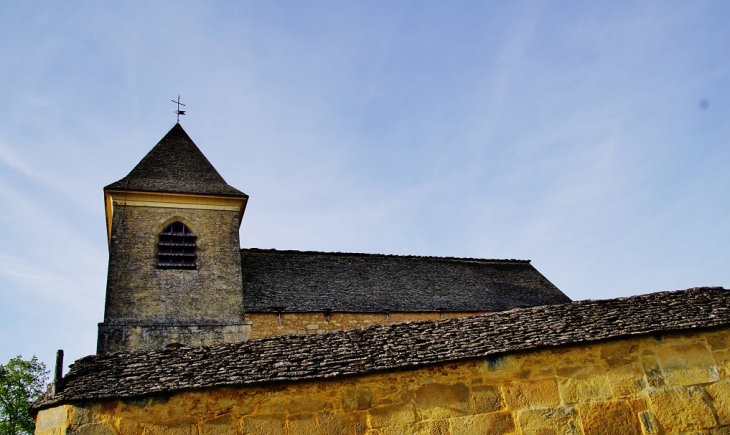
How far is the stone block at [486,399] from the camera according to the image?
16.8 feet

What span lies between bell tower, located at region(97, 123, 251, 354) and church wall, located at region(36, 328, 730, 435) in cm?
879

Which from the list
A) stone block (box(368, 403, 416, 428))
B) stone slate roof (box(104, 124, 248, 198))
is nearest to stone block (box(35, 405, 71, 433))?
stone block (box(368, 403, 416, 428))

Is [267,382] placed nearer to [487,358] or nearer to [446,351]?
[446,351]

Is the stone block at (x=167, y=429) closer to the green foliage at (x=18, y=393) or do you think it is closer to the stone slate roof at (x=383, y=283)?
the stone slate roof at (x=383, y=283)

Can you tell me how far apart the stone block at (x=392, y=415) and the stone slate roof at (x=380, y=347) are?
357mm

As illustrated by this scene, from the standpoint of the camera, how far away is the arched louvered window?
49.2 feet

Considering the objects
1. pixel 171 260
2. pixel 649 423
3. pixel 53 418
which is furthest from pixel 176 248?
pixel 649 423

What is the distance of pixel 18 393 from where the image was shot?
25938 millimetres

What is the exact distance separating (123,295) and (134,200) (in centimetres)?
316

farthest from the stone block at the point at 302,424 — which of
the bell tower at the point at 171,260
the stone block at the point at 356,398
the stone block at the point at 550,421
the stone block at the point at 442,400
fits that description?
the bell tower at the point at 171,260

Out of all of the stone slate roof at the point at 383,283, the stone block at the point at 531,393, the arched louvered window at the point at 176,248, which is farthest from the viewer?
the stone slate roof at the point at 383,283

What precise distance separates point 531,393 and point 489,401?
1.38ft

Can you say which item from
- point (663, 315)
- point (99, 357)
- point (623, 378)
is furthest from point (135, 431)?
point (663, 315)

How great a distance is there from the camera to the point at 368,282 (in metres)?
18.0
